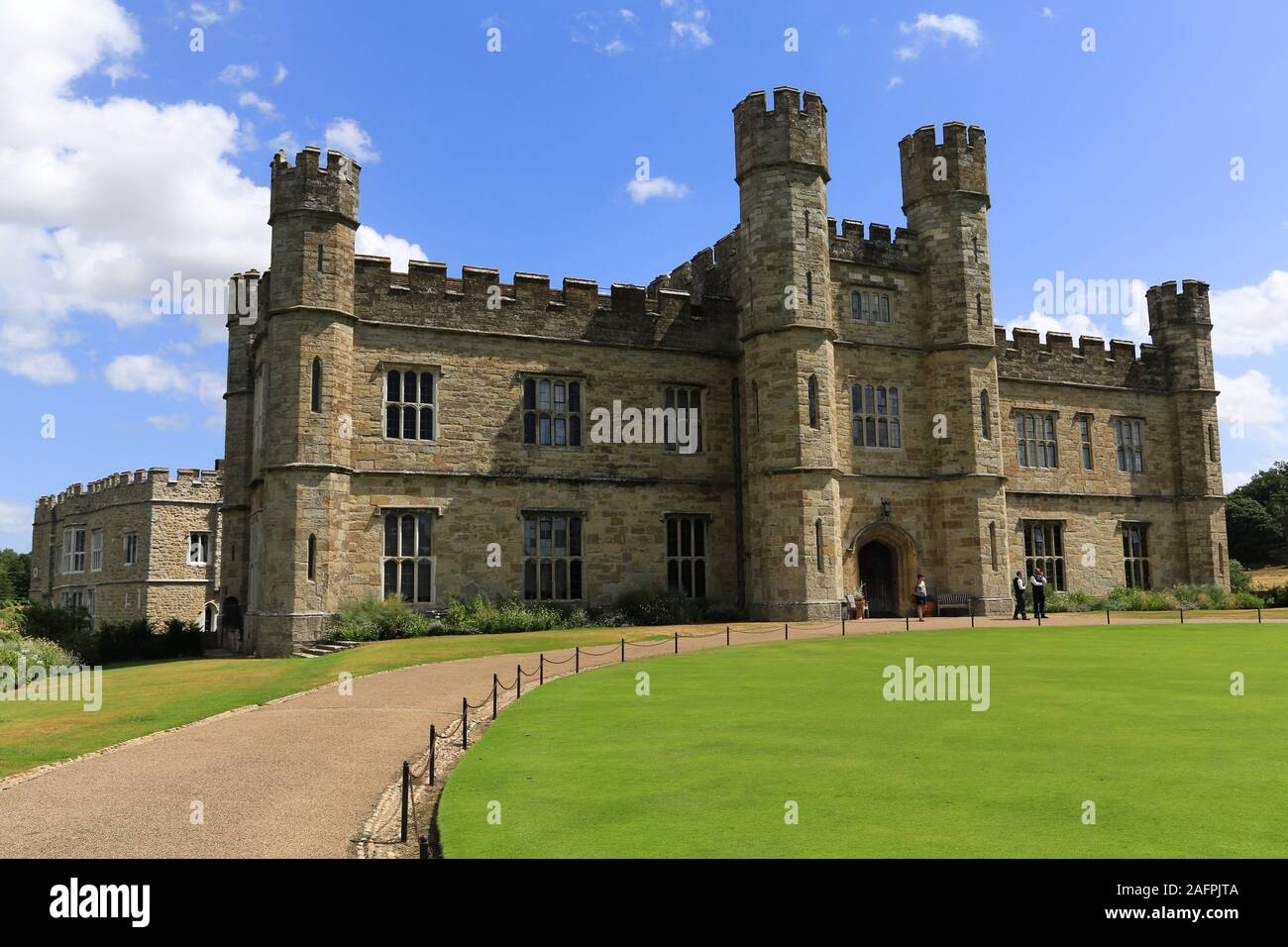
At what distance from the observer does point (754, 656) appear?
1617 cm

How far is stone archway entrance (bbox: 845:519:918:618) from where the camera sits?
27250mm

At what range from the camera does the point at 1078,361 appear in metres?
33.1

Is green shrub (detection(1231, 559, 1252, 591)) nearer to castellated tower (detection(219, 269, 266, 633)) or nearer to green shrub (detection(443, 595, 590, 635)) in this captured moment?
green shrub (detection(443, 595, 590, 635))

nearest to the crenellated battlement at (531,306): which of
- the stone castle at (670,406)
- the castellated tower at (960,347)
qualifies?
the stone castle at (670,406)

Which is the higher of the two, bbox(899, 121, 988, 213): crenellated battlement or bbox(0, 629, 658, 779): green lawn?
bbox(899, 121, 988, 213): crenellated battlement

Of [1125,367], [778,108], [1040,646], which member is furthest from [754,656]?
[1125,367]

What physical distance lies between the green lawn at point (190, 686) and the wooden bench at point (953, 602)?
9.88 metres

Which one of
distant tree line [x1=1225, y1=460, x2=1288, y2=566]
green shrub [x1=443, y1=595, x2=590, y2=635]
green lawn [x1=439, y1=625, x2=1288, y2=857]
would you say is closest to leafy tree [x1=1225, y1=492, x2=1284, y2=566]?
distant tree line [x1=1225, y1=460, x2=1288, y2=566]

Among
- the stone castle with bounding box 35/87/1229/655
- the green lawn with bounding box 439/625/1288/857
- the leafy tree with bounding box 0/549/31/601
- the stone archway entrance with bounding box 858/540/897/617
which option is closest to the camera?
the green lawn with bounding box 439/625/1288/857

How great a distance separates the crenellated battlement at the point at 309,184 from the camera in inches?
893

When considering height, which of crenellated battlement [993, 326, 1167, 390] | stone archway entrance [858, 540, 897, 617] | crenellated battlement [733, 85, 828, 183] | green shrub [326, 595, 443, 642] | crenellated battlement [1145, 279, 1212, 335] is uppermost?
crenellated battlement [733, 85, 828, 183]

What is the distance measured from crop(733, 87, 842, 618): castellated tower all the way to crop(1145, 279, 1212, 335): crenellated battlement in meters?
16.1

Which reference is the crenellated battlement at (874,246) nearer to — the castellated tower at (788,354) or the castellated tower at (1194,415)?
the castellated tower at (788,354)
